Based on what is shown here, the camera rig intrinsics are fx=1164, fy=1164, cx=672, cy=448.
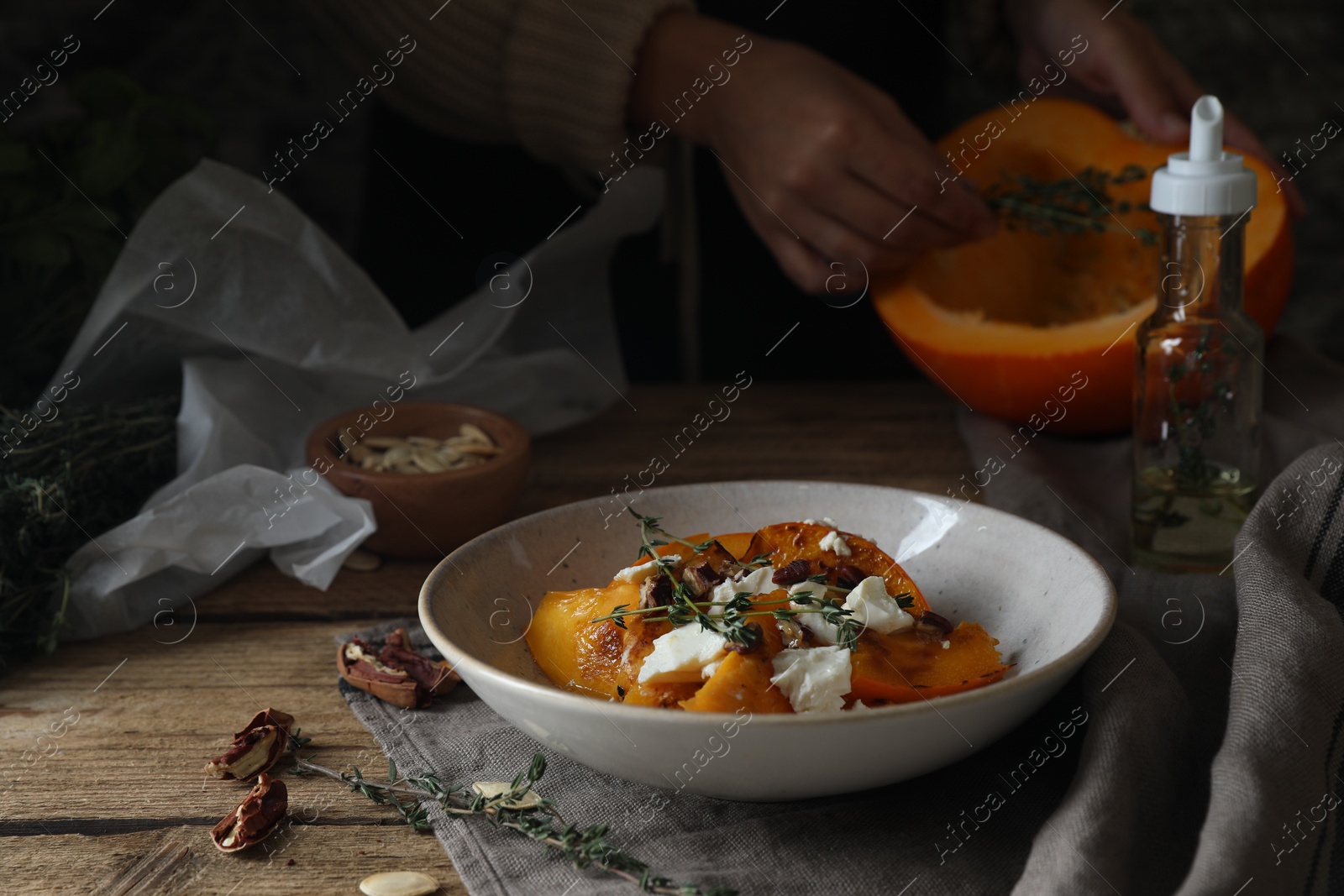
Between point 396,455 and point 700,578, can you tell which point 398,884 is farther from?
point 396,455

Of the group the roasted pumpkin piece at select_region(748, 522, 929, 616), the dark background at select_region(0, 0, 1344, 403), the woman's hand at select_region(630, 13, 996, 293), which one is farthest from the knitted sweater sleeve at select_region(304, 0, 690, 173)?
the roasted pumpkin piece at select_region(748, 522, 929, 616)

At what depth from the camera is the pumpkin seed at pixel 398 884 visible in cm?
66

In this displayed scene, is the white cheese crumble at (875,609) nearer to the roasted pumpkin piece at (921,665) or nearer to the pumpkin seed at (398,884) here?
the roasted pumpkin piece at (921,665)

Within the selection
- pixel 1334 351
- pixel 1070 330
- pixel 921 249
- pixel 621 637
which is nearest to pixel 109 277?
pixel 621 637

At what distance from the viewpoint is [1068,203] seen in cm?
146

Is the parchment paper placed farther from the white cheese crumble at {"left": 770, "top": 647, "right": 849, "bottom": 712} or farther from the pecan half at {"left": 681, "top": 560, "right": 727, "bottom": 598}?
the white cheese crumble at {"left": 770, "top": 647, "right": 849, "bottom": 712}

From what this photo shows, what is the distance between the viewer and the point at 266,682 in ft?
3.08

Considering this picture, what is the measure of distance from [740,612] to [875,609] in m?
0.08

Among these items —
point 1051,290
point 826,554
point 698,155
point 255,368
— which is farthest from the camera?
point 698,155

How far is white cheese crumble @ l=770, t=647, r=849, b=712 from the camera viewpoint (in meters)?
0.66

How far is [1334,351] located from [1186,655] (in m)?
1.69

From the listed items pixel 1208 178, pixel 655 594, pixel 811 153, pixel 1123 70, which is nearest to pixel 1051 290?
pixel 1123 70

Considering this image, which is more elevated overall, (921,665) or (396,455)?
(396,455)

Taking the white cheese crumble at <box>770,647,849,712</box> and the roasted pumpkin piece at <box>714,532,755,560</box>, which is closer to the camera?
the white cheese crumble at <box>770,647,849,712</box>
